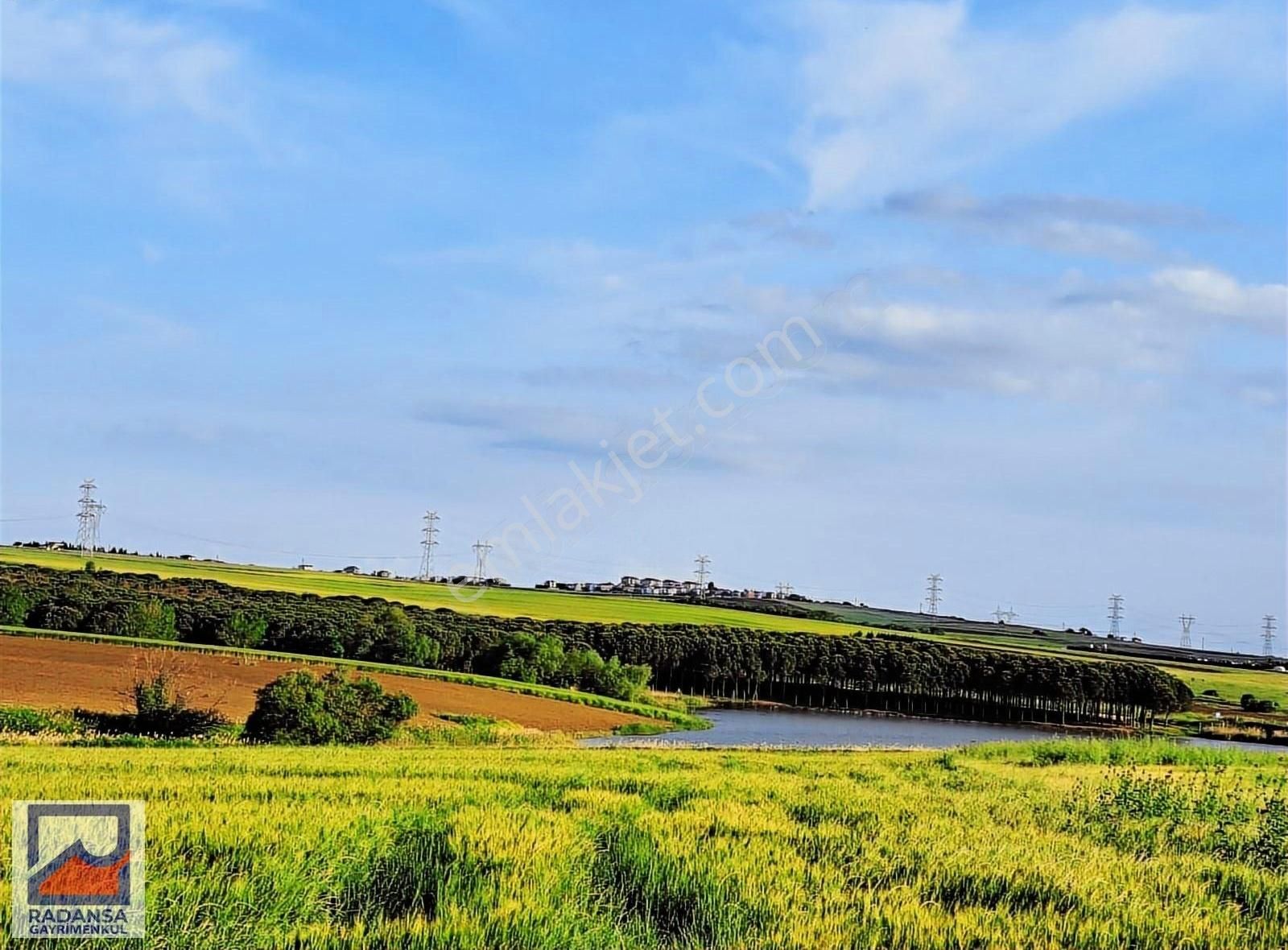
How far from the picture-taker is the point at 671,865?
8961mm

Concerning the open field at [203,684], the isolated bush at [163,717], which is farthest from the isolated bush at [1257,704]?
the isolated bush at [163,717]

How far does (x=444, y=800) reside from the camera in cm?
1227

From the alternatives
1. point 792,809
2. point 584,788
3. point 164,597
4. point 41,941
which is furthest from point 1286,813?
point 164,597

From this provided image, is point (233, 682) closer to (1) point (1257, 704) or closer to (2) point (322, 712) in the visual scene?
(2) point (322, 712)

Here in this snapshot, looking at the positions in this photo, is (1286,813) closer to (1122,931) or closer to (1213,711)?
(1122,931)

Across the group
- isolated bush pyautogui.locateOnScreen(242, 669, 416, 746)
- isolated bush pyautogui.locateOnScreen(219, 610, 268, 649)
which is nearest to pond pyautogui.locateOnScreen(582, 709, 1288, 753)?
isolated bush pyautogui.locateOnScreen(242, 669, 416, 746)

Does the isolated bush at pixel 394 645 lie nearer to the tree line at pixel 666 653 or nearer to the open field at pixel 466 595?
the tree line at pixel 666 653

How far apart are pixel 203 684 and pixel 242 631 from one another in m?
35.6

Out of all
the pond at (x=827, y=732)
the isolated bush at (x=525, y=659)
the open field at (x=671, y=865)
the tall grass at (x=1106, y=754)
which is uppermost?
the open field at (x=671, y=865)

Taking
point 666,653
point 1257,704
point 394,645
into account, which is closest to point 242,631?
point 394,645

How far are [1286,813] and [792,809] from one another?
606cm

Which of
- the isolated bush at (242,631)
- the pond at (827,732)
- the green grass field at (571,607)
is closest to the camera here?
the pond at (827,732)

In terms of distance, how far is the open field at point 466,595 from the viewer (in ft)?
470

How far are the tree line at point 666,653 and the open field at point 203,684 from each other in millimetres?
12302
